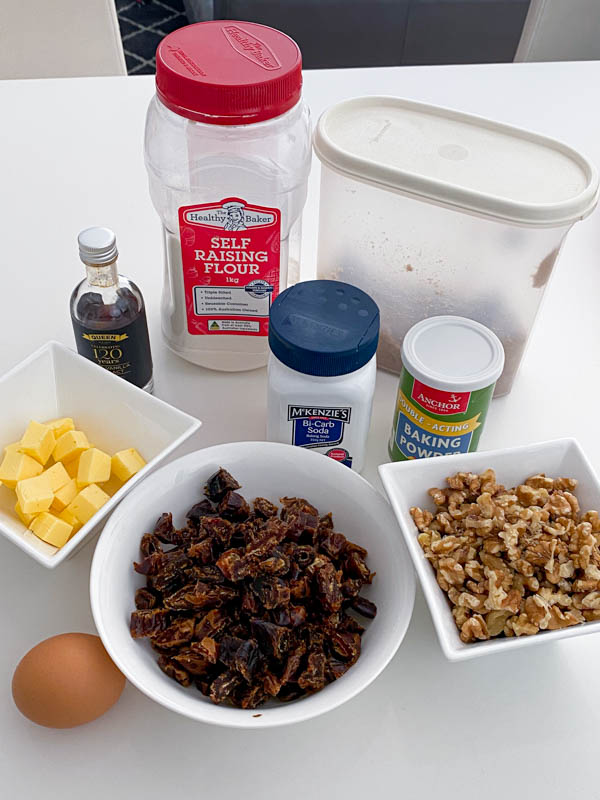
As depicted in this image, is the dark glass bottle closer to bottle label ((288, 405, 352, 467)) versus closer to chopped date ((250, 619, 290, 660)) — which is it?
bottle label ((288, 405, 352, 467))

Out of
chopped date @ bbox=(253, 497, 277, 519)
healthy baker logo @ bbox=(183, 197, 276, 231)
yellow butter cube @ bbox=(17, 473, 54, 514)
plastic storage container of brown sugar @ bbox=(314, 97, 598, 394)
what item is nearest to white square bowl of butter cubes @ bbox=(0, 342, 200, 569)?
yellow butter cube @ bbox=(17, 473, 54, 514)

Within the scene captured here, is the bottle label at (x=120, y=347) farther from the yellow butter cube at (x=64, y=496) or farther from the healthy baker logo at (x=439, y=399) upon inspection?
the healthy baker logo at (x=439, y=399)

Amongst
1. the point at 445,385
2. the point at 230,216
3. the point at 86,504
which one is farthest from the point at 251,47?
the point at 86,504

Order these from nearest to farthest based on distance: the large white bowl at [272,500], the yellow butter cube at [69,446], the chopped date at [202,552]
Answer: the large white bowl at [272,500], the chopped date at [202,552], the yellow butter cube at [69,446]

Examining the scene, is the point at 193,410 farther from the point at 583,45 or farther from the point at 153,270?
the point at 583,45

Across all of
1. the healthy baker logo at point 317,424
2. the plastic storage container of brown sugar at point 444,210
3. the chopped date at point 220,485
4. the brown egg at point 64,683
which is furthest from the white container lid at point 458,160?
the brown egg at point 64,683

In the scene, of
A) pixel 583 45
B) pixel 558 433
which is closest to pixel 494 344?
pixel 558 433

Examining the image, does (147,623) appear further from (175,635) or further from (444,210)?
(444,210)
